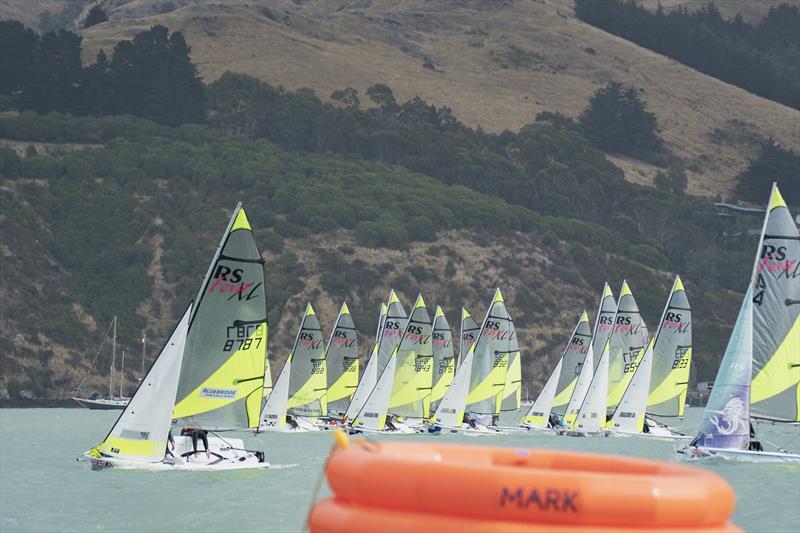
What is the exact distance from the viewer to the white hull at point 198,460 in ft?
98.1

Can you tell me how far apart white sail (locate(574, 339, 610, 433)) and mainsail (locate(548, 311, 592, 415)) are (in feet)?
40.4

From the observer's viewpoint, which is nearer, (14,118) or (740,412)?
(740,412)

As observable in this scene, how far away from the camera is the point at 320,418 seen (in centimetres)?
5897

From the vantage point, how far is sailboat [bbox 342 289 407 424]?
57500mm

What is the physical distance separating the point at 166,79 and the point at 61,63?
1088cm

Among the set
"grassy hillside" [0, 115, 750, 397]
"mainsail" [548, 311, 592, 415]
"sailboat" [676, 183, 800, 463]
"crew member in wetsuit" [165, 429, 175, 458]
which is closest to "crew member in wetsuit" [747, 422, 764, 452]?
"sailboat" [676, 183, 800, 463]

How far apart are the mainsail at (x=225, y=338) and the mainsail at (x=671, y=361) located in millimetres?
24735

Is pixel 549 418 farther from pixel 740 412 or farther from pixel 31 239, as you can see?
pixel 31 239

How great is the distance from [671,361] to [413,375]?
1086 cm

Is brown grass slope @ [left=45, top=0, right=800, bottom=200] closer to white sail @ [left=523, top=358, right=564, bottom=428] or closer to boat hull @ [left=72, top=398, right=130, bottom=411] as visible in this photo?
boat hull @ [left=72, top=398, right=130, bottom=411]

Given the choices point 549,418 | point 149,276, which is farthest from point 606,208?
point 549,418

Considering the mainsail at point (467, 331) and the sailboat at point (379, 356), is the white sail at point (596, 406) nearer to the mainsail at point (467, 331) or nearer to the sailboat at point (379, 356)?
the sailboat at point (379, 356)

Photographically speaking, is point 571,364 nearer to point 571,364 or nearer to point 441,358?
point 571,364

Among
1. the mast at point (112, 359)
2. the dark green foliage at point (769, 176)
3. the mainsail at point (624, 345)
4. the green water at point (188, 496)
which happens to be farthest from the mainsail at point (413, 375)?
the dark green foliage at point (769, 176)
